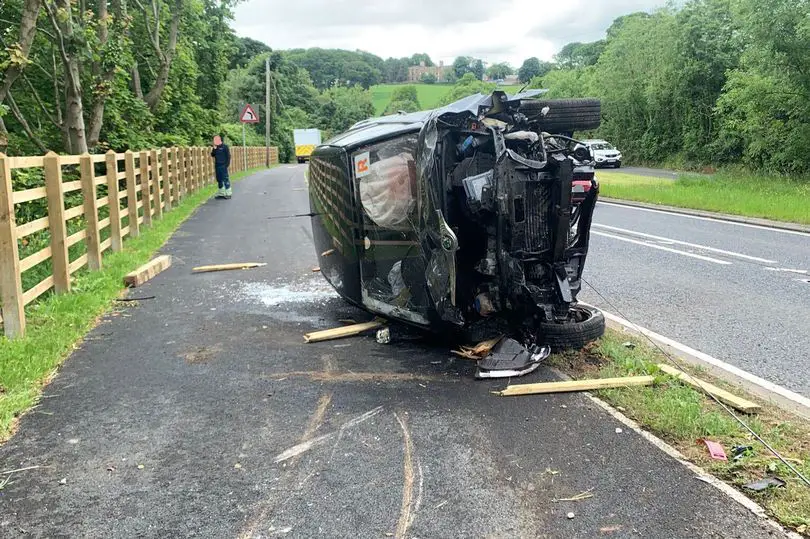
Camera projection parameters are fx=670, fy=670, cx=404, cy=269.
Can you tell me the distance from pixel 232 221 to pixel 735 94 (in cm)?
2131

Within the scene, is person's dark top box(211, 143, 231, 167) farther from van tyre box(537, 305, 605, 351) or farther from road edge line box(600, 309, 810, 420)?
van tyre box(537, 305, 605, 351)

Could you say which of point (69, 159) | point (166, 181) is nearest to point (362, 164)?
point (69, 159)

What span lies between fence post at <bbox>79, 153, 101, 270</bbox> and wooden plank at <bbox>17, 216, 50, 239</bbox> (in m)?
1.73

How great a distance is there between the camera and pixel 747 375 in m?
5.04

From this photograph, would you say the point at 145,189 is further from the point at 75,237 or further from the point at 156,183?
the point at 75,237

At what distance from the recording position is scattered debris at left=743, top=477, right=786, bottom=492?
3.32 metres

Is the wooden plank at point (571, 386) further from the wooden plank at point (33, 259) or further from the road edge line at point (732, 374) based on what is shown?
the wooden plank at point (33, 259)

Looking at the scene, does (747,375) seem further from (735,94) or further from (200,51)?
(200,51)

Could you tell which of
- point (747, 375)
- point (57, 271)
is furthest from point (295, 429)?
point (57, 271)

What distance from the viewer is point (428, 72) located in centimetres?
16925

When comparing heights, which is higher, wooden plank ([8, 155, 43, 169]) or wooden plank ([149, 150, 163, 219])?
wooden plank ([8, 155, 43, 169])

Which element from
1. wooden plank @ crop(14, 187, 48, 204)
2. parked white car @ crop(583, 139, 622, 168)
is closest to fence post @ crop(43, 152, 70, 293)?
wooden plank @ crop(14, 187, 48, 204)

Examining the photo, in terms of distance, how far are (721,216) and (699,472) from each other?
502 inches

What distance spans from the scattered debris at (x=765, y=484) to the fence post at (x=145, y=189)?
12.4 metres
